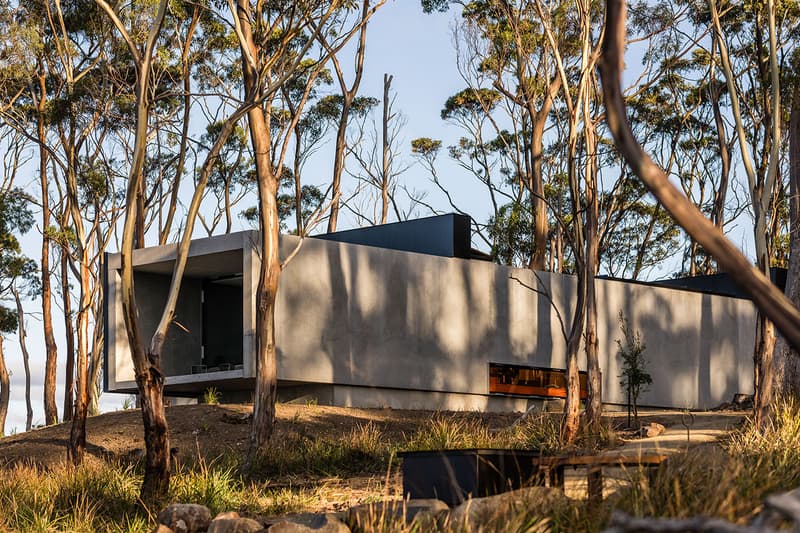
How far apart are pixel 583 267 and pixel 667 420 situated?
308 centimetres

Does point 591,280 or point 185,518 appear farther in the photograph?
point 591,280

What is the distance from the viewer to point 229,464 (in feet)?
40.0

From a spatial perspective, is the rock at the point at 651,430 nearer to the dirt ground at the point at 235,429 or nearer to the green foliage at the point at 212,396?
the dirt ground at the point at 235,429

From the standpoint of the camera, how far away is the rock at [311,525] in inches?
266

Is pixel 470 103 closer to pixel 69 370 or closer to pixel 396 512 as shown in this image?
pixel 69 370

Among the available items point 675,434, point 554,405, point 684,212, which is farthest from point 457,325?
point 684,212

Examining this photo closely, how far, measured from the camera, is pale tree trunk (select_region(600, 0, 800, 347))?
3885mm

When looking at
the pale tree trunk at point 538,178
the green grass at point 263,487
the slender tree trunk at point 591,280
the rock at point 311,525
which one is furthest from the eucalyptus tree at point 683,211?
the pale tree trunk at point 538,178

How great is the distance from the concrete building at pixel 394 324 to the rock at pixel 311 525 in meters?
9.97


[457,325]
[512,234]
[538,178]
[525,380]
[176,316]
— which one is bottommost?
[525,380]

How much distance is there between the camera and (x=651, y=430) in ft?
43.8

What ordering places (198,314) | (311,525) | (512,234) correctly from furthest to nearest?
(512,234) < (198,314) < (311,525)

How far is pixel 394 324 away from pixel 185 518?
37.8 ft

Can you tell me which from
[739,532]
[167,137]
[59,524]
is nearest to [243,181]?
[167,137]
